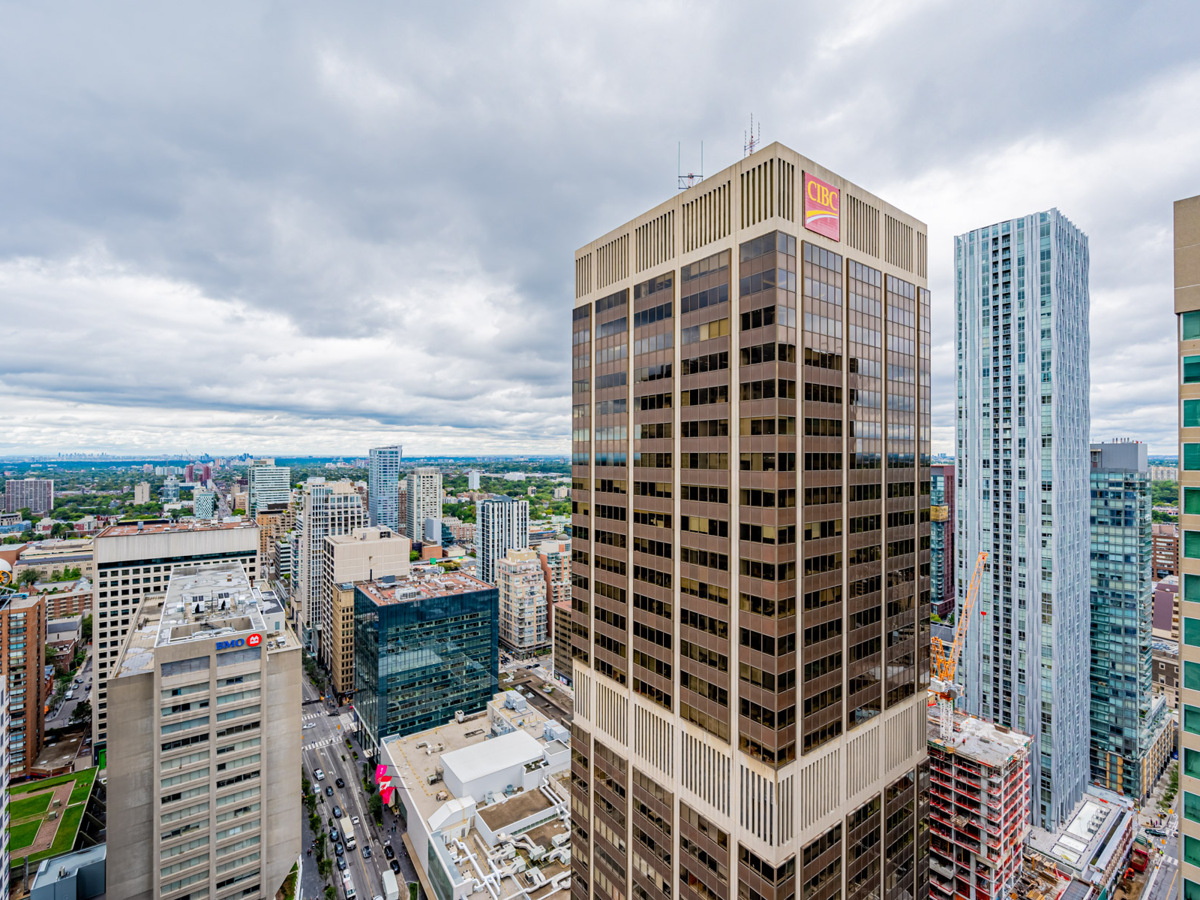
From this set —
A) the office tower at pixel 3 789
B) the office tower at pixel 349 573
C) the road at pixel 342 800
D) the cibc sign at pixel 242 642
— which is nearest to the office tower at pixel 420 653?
the road at pixel 342 800

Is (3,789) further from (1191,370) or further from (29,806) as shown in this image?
(1191,370)

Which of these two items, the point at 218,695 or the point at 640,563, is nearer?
the point at 640,563

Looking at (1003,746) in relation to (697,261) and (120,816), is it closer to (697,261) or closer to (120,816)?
(697,261)

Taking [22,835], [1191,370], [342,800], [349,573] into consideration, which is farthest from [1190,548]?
A: [349,573]

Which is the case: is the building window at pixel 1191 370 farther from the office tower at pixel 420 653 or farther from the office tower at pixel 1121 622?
the office tower at pixel 1121 622

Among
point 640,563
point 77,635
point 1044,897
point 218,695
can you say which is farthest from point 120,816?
point 77,635

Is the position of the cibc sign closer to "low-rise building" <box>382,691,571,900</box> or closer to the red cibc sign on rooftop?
"low-rise building" <box>382,691,571,900</box>
